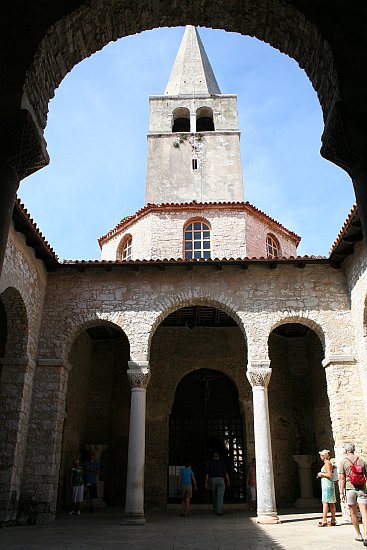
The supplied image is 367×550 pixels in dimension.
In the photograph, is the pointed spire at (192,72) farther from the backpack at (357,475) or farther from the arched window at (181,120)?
the backpack at (357,475)

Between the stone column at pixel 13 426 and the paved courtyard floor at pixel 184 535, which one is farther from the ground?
the stone column at pixel 13 426

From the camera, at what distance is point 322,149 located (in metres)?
4.99

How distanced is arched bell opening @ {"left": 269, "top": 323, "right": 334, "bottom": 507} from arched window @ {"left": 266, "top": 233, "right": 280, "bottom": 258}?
337 centimetres

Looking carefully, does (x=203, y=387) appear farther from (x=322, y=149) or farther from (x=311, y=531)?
(x=322, y=149)

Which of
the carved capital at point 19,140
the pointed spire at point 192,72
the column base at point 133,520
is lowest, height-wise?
the column base at point 133,520

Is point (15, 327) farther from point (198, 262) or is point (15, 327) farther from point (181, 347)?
point (181, 347)

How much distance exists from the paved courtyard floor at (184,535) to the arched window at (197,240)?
849 centimetres

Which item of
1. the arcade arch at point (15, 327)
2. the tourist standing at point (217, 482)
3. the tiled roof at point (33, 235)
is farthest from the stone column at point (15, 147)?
the tourist standing at point (217, 482)

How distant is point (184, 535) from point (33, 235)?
686 centimetres

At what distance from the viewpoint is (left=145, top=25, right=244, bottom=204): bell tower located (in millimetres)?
18844

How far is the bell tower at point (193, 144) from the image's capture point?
18844mm

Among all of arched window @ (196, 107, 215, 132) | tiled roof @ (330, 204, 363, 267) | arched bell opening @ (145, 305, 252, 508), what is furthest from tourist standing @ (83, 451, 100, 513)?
arched window @ (196, 107, 215, 132)

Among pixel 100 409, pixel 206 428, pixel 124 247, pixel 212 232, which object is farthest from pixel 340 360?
pixel 124 247

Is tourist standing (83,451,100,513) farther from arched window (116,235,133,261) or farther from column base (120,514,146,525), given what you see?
arched window (116,235,133,261)
